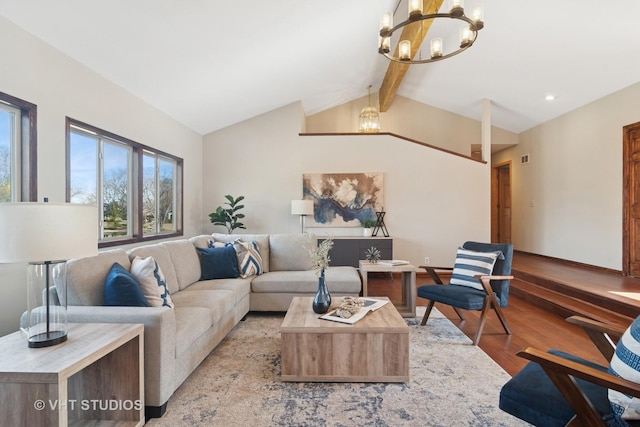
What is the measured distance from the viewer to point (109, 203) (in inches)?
152

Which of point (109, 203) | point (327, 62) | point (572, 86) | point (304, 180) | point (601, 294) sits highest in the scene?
point (327, 62)

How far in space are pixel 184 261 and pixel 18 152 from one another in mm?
1588

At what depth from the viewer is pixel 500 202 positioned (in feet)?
27.6

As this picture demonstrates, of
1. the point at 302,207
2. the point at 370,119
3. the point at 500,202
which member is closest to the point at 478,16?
the point at 302,207

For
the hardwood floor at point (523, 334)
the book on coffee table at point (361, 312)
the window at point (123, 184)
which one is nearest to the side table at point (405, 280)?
the hardwood floor at point (523, 334)

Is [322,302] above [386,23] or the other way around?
the other way around

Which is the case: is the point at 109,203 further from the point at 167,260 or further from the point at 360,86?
the point at 360,86

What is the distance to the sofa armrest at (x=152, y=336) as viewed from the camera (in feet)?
6.22

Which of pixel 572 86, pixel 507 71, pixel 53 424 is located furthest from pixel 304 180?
pixel 53 424

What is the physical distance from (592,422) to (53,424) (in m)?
2.09

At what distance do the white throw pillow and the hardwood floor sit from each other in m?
2.59

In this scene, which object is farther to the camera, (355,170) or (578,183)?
(355,170)

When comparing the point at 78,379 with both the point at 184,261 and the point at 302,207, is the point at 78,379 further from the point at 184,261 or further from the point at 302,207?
the point at 302,207

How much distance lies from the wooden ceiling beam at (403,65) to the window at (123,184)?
3715 millimetres
